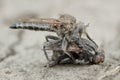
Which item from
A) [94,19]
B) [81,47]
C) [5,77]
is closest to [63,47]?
[81,47]

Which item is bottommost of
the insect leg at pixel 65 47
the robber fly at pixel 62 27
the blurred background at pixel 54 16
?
the blurred background at pixel 54 16

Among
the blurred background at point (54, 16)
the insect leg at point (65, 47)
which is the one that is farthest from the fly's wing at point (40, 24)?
the blurred background at point (54, 16)

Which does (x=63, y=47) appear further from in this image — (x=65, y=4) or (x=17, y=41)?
(x=65, y=4)

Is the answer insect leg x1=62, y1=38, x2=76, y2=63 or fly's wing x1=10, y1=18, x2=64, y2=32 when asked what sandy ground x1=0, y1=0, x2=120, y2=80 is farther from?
fly's wing x1=10, y1=18, x2=64, y2=32

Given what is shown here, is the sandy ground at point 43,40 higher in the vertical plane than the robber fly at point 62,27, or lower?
lower

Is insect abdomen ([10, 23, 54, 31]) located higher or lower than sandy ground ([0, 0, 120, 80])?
higher

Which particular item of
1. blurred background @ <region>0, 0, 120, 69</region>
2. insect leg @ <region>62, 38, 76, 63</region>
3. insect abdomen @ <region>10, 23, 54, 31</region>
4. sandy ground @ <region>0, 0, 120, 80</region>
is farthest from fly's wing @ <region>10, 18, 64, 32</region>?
blurred background @ <region>0, 0, 120, 69</region>

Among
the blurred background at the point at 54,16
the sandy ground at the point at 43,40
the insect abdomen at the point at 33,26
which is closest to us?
the sandy ground at the point at 43,40

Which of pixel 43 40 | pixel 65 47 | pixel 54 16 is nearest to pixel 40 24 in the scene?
pixel 65 47

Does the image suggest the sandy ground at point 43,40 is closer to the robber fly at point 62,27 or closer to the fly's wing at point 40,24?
the robber fly at point 62,27
